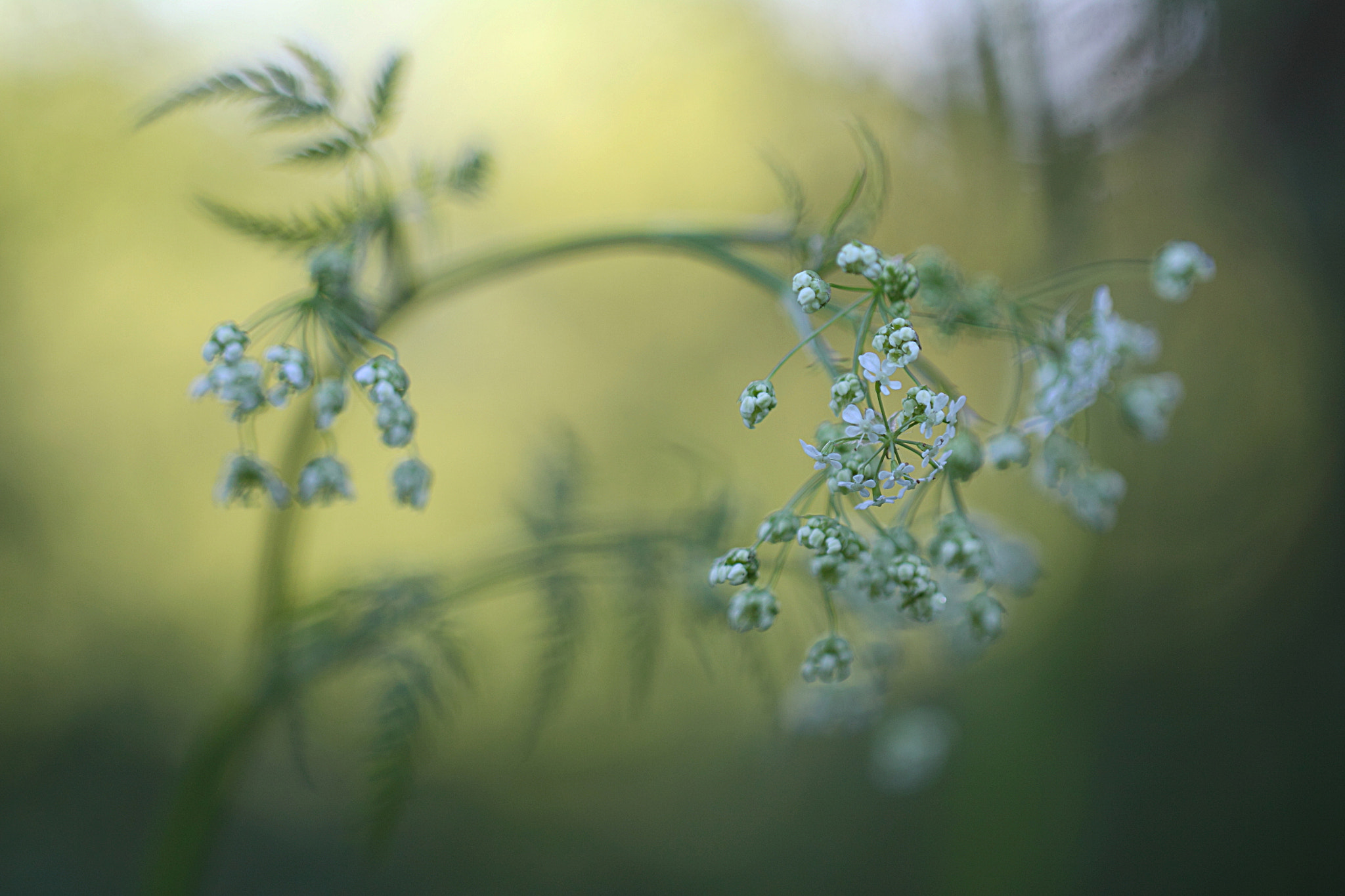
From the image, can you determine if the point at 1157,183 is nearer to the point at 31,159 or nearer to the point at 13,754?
the point at 31,159

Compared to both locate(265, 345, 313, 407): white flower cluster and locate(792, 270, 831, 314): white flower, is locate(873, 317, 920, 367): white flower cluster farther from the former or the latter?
locate(265, 345, 313, 407): white flower cluster

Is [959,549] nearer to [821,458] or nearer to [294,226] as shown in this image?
[821,458]

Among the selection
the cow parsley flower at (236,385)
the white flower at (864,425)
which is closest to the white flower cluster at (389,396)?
the cow parsley flower at (236,385)

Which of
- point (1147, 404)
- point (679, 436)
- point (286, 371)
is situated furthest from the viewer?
point (679, 436)

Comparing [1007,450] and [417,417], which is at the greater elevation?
[417,417]

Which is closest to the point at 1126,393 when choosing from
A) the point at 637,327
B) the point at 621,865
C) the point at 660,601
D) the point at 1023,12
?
the point at 660,601

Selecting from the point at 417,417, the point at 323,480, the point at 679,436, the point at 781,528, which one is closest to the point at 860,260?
the point at 781,528
